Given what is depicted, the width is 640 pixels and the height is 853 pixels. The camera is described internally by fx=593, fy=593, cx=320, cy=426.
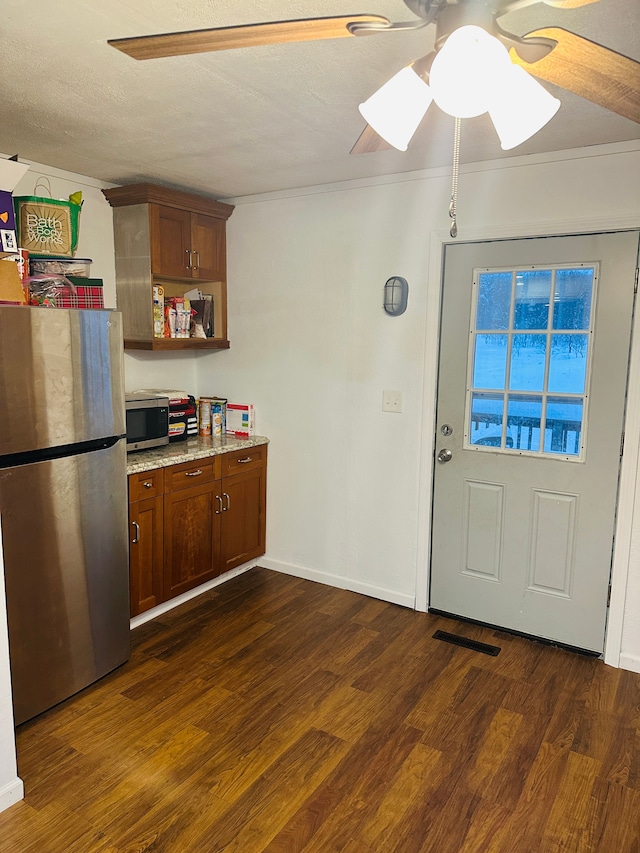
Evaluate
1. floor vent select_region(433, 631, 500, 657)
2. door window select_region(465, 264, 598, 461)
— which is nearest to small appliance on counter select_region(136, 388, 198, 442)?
door window select_region(465, 264, 598, 461)

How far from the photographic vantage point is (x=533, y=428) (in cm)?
293

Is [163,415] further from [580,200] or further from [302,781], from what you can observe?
[580,200]

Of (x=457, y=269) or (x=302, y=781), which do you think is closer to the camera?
(x=302, y=781)

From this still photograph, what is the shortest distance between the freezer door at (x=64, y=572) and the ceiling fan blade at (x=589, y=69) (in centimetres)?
204

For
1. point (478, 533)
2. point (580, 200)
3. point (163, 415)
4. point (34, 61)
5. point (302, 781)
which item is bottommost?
point (302, 781)

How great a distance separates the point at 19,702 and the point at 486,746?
180 centimetres

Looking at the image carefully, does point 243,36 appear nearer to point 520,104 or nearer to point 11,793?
point 520,104

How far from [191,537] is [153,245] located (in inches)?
65.1

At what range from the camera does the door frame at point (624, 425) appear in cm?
267

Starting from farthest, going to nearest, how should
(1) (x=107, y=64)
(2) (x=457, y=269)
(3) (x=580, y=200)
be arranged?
1. (2) (x=457, y=269)
2. (3) (x=580, y=200)
3. (1) (x=107, y=64)

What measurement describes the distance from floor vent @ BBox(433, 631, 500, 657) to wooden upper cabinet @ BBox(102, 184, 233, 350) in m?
2.20

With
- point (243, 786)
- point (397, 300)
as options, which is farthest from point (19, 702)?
point (397, 300)

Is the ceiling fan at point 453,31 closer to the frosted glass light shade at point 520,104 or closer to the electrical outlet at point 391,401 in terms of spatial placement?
the frosted glass light shade at point 520,104

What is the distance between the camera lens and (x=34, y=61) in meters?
1.89
